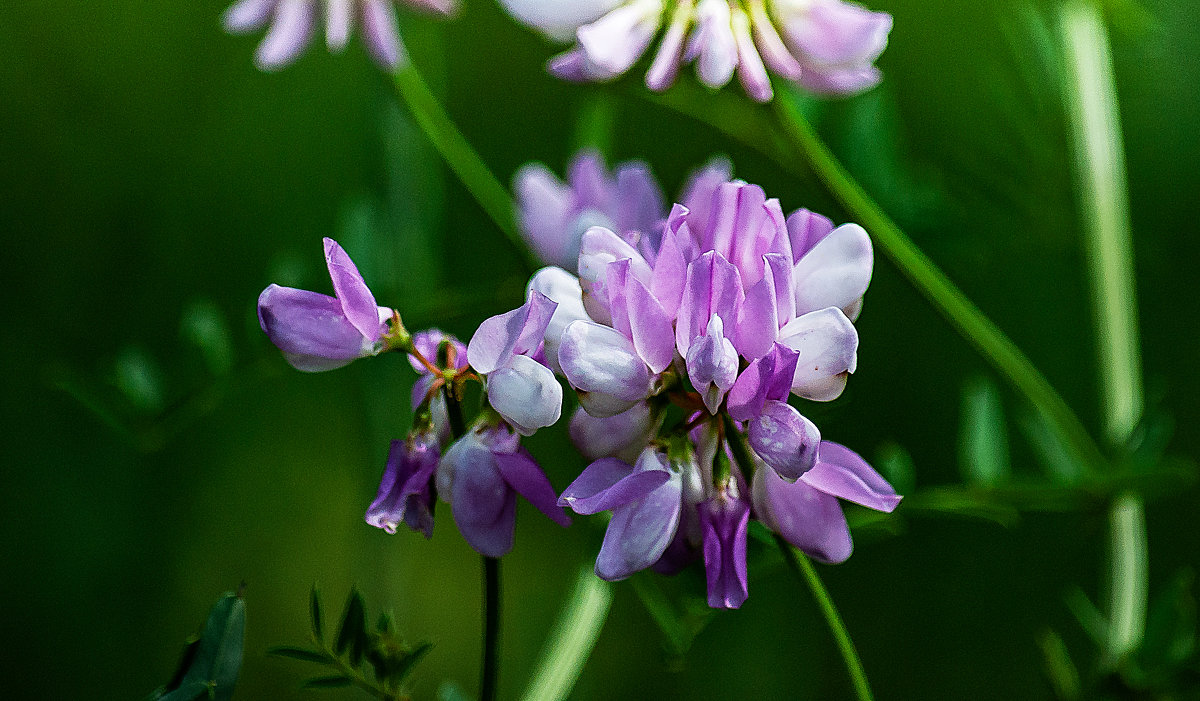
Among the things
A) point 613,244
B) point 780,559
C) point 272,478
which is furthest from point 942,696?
point 613,244

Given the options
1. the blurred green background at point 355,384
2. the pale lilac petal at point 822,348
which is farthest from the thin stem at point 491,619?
the blurred green background at point 355,384

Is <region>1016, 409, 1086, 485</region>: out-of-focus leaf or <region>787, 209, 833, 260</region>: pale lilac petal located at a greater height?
<region>787, 209, 833, 260</region>: pale lilac petal

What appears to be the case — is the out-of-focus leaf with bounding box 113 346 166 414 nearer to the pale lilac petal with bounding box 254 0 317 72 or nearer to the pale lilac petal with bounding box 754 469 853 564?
the pale lilac petal with bounding box 254 0 317 72

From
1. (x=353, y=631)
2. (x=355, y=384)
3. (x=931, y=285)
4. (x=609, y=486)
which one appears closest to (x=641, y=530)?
(x=609, y=486)

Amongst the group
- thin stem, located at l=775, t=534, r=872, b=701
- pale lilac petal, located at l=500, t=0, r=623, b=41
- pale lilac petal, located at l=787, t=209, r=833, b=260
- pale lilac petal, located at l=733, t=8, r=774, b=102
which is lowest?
thin stem, located at l=775, t=534, r=872, b=701

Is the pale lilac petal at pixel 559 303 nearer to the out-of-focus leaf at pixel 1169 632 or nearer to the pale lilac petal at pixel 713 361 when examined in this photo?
the pale lilac petal at pixel 713 361

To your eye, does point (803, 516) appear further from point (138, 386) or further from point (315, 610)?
point (138, 386)

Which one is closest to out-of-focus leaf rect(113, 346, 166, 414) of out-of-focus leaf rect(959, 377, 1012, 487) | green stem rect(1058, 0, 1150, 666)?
out-of-focus leaf rect(959, 377, 1012, 487)
